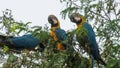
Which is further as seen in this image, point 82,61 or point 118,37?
point 118,37

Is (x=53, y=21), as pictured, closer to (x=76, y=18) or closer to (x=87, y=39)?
(x=76, y=18)

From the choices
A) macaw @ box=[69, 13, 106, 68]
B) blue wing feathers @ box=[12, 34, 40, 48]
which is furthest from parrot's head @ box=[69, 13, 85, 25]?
blue wing feathers @ box=[12, 34, 40, 48]

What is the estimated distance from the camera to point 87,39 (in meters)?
2.79

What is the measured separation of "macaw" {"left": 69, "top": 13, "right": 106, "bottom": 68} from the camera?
2.53 meters

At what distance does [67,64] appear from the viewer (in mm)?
2619

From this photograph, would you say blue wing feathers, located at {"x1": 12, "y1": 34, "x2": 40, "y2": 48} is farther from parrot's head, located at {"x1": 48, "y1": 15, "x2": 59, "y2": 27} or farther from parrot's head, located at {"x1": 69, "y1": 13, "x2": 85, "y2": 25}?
parrot's head, located at {"x1": 69, "y1": 13, "x2": 85, "y2": 25}

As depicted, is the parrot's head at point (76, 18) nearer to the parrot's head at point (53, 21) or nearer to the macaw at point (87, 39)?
the macaw at point (87, 39)

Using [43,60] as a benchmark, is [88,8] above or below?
above

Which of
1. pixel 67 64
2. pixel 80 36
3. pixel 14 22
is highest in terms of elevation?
pixel 14 22

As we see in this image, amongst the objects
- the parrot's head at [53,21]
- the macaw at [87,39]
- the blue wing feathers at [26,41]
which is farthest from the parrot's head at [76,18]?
the blue wing feathers at [26,41]

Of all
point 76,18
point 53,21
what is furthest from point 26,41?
point 76,18

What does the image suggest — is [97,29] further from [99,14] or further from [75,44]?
[75,44]

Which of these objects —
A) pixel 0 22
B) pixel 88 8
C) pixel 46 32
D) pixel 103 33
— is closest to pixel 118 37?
pixel 103 33

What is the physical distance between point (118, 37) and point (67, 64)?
0.70m
